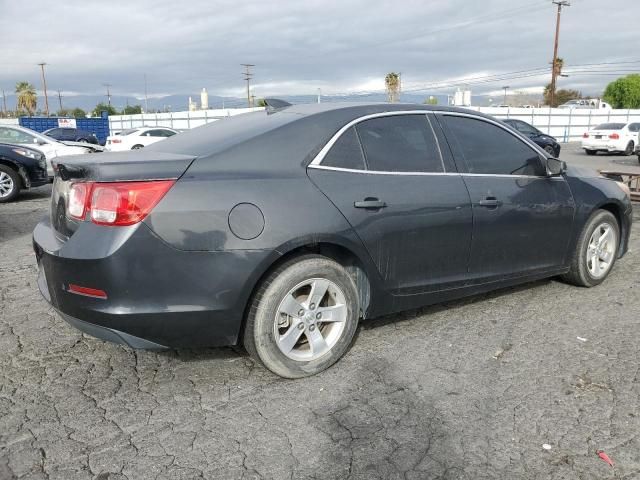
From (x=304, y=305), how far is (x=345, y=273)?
1.03 feet

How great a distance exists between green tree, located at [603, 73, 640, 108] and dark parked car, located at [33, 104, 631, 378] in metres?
75.3

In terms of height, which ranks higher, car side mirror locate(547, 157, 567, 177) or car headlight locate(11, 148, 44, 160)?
car side mirror locate(547, 157, 567, 177)

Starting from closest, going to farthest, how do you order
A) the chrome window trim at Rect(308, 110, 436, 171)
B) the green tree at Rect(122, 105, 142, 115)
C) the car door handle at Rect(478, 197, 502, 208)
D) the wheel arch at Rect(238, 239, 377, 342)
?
the wheel arch at Rect(238, 239, 377, 342) < the chrome window trim at Rect(308, 110, 436, 171) < the car door handle at Rect(478, 197, 502, 208) < the green tree at Rect(122, 105, 142, 115)

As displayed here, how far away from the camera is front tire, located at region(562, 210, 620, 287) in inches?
180

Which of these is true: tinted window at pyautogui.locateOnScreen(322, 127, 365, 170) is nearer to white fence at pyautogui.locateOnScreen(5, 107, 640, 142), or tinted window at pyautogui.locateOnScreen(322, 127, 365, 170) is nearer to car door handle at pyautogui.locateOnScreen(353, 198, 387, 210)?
car door handle at pyautogui.locateOnScreen(353, 198, 387, 210)

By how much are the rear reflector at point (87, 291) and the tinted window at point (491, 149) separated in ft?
8.26

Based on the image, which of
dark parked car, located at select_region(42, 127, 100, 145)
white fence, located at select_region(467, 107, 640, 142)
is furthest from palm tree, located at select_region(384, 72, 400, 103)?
dark parked car, located at select_region(42, 127, 100, 145)

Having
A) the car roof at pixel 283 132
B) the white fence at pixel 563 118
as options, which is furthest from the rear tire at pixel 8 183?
the white fence at pixel 563 118

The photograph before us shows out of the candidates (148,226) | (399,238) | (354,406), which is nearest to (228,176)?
(148,226)

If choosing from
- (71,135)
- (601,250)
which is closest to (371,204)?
(601,250)

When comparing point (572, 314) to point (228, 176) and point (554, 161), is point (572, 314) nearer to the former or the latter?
point (554, 161)

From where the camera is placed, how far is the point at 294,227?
2.93m

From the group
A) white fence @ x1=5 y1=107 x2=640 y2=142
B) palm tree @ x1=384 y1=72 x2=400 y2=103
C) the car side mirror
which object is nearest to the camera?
the car side mirror

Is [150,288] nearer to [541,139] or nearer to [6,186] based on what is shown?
[6,186]
